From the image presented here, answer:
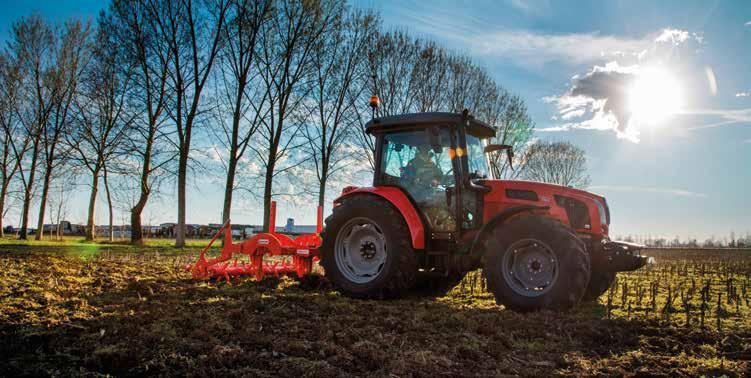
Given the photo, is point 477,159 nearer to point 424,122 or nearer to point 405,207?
point 424,122

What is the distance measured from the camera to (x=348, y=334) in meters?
4.48

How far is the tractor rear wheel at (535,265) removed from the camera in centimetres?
534

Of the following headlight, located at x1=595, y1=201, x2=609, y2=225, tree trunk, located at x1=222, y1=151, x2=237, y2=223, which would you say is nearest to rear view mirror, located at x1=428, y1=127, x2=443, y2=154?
headlight, located at x1=595, y1=201, x2=609, y2=225

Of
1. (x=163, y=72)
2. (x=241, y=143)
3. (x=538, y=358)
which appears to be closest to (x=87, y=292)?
(x=538, y=358)

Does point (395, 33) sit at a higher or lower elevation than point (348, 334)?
higher

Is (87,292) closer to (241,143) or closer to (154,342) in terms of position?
(154,342)

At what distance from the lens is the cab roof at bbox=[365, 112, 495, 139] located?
6.63 metres

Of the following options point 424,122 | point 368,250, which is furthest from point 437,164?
point 368,250

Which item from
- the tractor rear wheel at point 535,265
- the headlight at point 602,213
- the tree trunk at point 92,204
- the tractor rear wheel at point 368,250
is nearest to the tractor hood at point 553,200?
the headlight at point 602,213

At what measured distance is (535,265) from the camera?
226 inches

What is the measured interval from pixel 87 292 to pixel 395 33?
65.3 ft

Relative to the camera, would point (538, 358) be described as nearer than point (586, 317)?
Yes

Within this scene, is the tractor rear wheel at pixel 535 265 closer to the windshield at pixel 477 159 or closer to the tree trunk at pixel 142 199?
the windshield at pixel 477 159

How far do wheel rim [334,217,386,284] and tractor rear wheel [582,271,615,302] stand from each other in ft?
9.16
